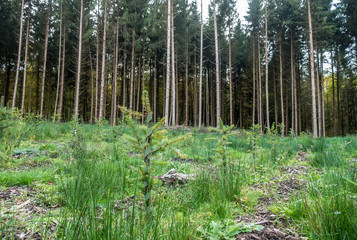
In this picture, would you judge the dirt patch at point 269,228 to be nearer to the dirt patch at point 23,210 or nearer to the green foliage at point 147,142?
the green foliage at point 147,142

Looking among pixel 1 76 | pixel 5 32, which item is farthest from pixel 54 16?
pixel 1 76

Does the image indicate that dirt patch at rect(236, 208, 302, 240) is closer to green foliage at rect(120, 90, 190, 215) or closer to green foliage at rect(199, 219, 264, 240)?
green foliage at rect(199, 219, 264, 240)

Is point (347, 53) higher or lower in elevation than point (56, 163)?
higher

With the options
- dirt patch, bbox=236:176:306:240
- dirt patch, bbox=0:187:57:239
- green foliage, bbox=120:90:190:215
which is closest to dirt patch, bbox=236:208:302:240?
dirt patch, bbox=236:176:306:240

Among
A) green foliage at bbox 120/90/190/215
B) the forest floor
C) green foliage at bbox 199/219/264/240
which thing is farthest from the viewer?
green foliage at bbox 199/219/264/240

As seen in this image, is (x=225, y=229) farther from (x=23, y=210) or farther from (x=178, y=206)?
(x=23, y=210)

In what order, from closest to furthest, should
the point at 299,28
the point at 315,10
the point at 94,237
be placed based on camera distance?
1. the point at 94,237
2. the point at 315,10
3. the point at 299,28

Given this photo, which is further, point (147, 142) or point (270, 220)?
point (270, 220)

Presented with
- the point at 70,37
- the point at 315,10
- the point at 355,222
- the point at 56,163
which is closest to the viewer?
the point at 355,222

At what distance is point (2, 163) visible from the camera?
288cm

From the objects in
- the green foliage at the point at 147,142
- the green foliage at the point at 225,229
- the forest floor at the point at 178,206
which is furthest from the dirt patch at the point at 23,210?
the green foliage at the point at 225,229

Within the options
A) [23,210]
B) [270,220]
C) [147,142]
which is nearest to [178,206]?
[147,142]

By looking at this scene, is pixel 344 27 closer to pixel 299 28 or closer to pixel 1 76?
pixel 299 28

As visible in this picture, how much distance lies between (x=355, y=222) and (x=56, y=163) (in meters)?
3.75
